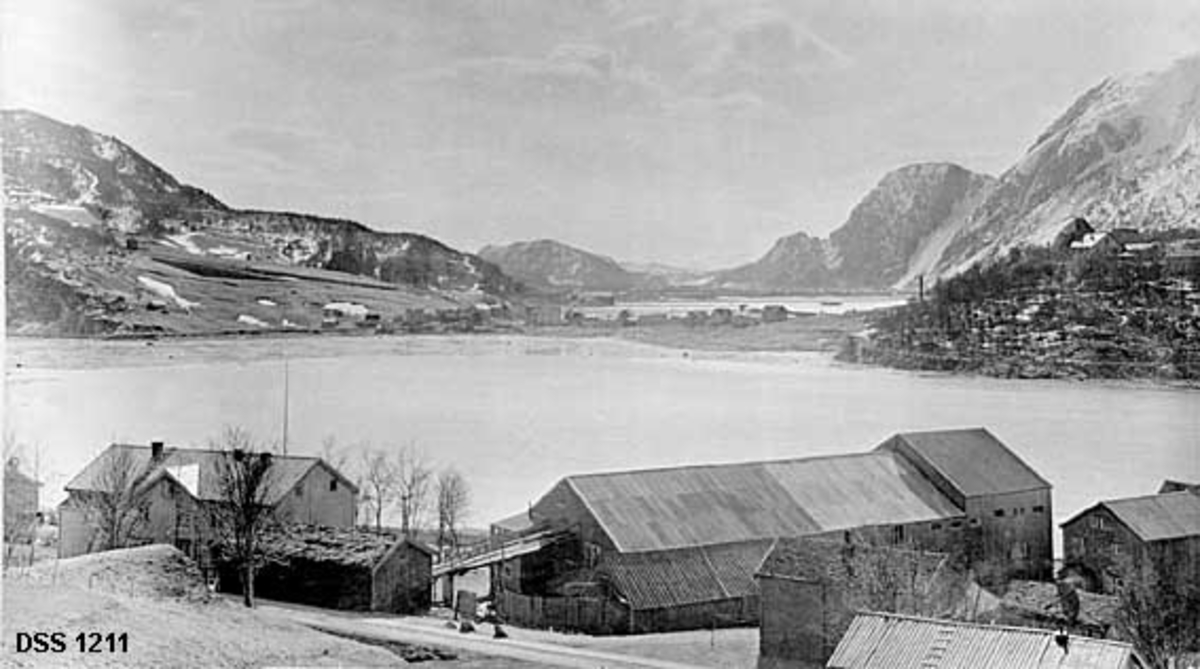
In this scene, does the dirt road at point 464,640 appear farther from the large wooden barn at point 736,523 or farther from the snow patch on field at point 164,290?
the snow patch on field at point 164,290

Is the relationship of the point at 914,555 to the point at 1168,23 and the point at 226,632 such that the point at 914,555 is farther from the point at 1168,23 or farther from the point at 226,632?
the point at 226,632

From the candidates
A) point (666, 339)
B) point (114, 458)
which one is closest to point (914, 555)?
point (666, 339)

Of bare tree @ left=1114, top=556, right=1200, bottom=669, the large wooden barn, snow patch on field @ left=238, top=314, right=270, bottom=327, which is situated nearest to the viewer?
bare tree @ left=1114, top=556, right=1200, bottom=669

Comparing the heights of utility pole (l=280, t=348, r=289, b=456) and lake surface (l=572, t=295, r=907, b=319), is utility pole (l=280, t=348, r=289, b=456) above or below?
below

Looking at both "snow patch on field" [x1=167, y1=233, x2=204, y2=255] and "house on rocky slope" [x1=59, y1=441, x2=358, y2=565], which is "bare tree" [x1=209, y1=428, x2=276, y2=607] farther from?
"snow patch on field" [x1=167, y1=233, x2=204, y2=255]

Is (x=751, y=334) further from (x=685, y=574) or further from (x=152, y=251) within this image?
(x=152, y=251)

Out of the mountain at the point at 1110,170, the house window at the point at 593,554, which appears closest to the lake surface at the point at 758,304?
the mountain at the point at 1110,170

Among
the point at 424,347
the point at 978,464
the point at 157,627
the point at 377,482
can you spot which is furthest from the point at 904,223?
the point at 157,627

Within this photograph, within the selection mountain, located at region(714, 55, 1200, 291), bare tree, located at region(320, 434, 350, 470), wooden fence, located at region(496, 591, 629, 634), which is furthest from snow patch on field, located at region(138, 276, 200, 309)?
mountain, located at region(714, 55, 1200, 291)
